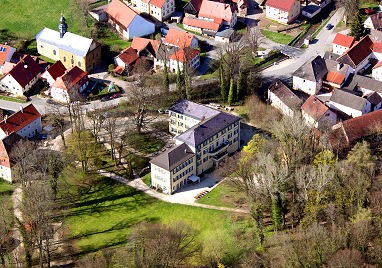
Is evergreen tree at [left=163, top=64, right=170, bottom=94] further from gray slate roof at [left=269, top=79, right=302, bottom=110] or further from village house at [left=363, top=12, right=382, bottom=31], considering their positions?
village house at [left=363, top=12, right=382, bottom=31]

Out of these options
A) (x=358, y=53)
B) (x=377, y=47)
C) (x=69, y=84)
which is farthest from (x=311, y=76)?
(x=69, y=84)

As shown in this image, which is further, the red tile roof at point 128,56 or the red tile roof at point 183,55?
the red tile roof at point 128,56

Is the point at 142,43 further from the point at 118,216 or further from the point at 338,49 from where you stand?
the point at 118,216

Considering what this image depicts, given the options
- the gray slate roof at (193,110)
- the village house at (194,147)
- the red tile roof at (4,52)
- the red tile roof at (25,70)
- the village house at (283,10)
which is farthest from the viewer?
the village house at (283,10)

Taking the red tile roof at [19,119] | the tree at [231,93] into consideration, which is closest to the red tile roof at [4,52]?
the red tile roof at [19,119]

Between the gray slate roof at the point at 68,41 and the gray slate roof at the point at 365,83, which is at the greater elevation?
the gray slate roof at the point at 68,41

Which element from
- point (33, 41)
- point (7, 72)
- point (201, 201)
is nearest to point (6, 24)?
point (33, 41)

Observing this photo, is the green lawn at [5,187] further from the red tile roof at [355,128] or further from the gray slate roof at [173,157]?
the red tile roof at [355,128]
